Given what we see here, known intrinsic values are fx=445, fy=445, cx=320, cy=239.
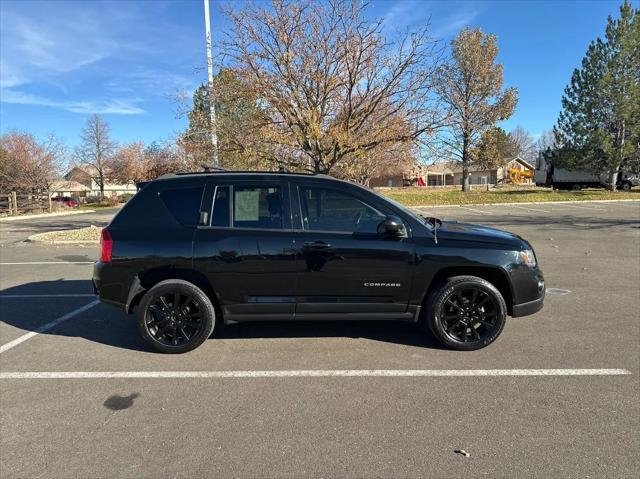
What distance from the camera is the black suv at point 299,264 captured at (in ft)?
14.7

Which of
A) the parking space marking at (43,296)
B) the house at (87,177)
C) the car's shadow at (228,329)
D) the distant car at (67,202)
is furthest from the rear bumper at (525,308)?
the house at (87,177)

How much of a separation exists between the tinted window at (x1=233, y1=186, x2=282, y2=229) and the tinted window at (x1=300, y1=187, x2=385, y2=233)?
0.27 metres

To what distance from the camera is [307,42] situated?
1192 centimetres

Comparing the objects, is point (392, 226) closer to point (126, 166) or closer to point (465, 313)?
point (465, 313)

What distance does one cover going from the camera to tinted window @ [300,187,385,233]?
4543 millimetres

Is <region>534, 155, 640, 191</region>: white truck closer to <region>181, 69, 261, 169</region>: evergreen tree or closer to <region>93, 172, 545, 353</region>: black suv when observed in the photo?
<region>181, 69, 261, 169</region>: evergreen tree

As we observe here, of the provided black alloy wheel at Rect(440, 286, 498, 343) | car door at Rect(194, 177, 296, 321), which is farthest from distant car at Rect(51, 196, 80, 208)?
black alloy wheel at Rect(440, 286, 498, 343)

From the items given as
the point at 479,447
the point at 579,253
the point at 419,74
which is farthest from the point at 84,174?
the point at 479,447

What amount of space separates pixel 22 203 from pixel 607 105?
44.5 meters

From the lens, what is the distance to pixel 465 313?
4559 millimetres

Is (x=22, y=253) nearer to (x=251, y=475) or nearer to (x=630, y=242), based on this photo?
(x=251, y=475)

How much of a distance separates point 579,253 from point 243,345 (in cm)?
914

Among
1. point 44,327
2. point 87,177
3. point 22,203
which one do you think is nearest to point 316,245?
point 44,327

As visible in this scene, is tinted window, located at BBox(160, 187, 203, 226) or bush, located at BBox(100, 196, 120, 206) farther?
bush, located at BBox(100, 196, 120, 206)
